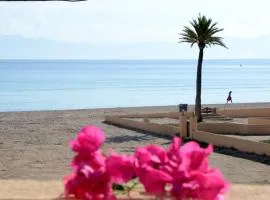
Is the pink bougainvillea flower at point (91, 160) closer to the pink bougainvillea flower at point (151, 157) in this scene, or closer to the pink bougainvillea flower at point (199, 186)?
the pink bougainvillea flower at point (151, 157)

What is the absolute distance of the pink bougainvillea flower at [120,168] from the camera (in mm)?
3693

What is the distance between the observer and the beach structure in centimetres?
2109

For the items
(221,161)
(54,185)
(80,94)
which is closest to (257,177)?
(221,161)

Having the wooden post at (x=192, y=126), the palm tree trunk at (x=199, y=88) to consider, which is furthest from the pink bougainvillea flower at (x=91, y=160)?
the palm tree trunk at (x=199, y=88)

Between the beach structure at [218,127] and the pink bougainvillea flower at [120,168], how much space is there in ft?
52.1

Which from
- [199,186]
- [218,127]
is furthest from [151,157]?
[218,127]

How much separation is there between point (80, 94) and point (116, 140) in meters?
61.6

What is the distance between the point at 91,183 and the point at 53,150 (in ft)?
60.2

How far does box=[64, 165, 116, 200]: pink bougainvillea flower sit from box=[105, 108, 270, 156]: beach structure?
16.0 metres

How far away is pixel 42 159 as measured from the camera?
63.7 ft

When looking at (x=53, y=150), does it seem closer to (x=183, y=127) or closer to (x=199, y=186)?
(x=183, y=127)

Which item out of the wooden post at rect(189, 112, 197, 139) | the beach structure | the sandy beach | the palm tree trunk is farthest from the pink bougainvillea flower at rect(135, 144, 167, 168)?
the palm tree trunk

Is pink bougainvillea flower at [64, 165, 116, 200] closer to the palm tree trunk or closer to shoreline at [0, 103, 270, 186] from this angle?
shoreline at [0, 103, 270, 186]

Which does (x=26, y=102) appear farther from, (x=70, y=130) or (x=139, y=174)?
(x=139, y=174)
